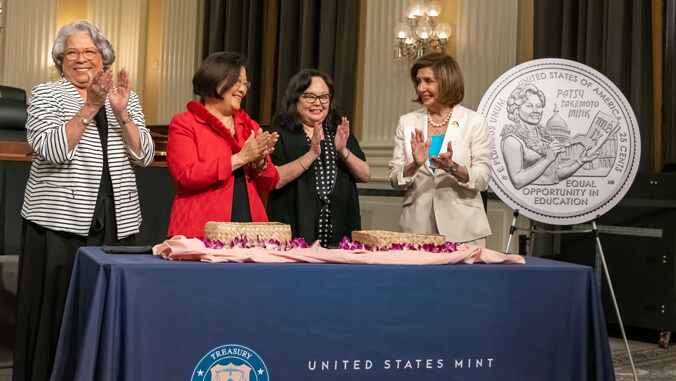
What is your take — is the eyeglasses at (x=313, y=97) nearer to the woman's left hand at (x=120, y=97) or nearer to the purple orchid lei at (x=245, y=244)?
the woman's left hand at (x=120, y=97)

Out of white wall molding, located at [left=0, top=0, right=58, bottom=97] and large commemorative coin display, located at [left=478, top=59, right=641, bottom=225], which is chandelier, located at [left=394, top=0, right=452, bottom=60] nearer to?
large commemorative coin display, located at [left=478, top=59, right=641, bottom=225]

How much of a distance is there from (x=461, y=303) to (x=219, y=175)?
0.86m

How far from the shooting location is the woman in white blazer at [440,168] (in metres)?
2.96

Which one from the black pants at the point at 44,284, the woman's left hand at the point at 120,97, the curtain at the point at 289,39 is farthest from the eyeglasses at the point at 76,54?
the curtain at the point at 289,39

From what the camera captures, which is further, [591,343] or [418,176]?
[418,176]

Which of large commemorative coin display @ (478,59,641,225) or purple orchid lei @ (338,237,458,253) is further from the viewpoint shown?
large commemorative coin display @ (478,59,641,225)

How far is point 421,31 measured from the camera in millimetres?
5621

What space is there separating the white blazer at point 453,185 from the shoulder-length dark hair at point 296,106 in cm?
30

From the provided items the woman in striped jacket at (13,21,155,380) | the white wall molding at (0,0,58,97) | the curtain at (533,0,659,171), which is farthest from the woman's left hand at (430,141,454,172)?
the white wall molding at (0,0,58,97)

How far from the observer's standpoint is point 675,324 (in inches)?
170

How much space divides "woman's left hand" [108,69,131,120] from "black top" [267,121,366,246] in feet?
2.30

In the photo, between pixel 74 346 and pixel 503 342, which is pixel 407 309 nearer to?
pixel 503 342

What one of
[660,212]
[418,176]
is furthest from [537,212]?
[660,212]

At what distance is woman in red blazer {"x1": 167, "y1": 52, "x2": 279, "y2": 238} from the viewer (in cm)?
245
